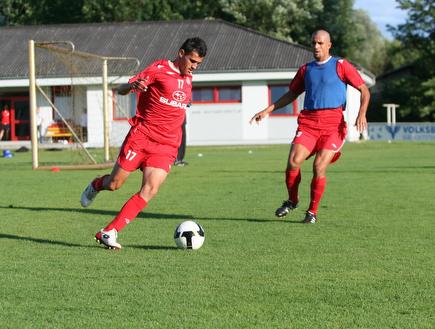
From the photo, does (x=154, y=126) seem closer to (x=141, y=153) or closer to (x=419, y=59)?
(x=141, y=153)

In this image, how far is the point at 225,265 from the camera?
671 cm

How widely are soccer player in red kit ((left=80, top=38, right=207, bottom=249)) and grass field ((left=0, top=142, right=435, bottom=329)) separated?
20.7 inches

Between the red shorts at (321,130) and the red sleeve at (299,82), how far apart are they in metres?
0.35

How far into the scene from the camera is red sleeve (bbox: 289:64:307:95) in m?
9.97

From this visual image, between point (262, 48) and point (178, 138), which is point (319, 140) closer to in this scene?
point (178, 138)

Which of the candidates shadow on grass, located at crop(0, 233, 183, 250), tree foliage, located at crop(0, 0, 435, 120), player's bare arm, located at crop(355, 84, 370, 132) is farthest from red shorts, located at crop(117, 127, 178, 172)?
tree foliage, located at crop(0, 0, 435, 120)

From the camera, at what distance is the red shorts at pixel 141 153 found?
308 inches

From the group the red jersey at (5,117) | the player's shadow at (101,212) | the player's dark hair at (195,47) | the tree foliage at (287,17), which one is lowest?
the red jersey at (5,117)

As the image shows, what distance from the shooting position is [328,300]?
212 inches

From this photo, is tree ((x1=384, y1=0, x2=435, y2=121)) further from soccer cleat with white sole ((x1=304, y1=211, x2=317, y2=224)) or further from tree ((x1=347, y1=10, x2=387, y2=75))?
soccer cleat with white sole ((x1=304, y1=211, x2=317, y2=224))

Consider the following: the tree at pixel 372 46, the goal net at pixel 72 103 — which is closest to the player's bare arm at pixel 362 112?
A: the goal net at pixel 72 103

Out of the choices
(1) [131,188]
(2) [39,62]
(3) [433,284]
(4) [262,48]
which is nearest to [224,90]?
(4) [262,48]

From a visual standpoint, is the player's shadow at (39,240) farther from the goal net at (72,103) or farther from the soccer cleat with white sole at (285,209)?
the goal net at (72,103)

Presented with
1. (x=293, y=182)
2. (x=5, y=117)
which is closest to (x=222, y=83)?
(x=5, y=117)
